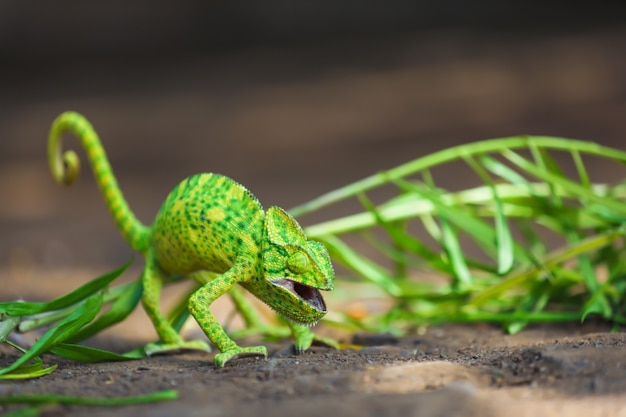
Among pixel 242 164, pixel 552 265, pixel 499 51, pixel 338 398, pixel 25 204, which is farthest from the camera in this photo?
pixel 499 51

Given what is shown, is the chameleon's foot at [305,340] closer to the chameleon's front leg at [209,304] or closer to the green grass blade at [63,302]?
the chameleon's front leg at [209,304]

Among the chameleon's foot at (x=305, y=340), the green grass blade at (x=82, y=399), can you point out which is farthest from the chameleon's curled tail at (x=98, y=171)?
the green grass blade at (x=82, y=399)

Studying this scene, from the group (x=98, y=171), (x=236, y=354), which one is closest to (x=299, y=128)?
(x=98, y=171)

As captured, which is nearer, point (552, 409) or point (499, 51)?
point (552, 409)

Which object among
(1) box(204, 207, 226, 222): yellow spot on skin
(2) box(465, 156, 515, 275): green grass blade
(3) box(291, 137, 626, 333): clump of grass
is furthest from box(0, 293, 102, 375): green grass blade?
(2) box(465, 156, 515, 275): green grass blade

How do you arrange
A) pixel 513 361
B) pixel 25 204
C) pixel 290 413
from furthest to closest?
pixel 25 204
pixel 513 361
pixel 290 413

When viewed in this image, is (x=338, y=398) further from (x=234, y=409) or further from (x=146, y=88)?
(x=146, y=88)

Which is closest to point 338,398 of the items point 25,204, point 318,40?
point 25,204
